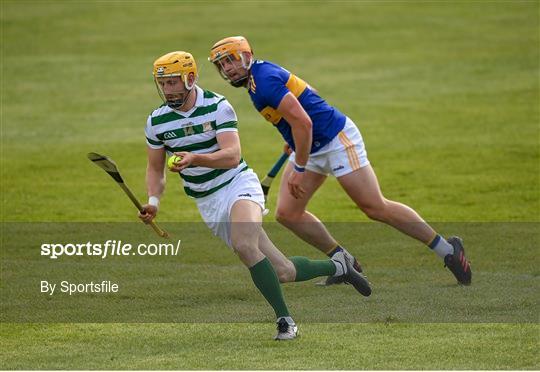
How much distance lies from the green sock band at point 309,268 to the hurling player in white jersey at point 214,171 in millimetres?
11

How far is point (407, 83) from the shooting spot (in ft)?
92.1

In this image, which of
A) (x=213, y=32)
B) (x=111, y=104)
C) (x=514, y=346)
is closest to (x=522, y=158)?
(x=111, y=104)

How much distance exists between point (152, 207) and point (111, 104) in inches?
655

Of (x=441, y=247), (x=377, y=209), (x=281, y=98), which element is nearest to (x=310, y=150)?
(x=281, y=98)

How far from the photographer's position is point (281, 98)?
34.1ft

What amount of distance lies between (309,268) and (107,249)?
425cm

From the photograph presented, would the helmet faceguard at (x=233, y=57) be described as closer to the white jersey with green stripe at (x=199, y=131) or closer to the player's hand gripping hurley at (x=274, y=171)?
the white jersey with green stripe at (x=199, y=131)

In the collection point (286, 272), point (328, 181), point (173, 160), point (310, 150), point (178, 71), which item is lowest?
point (328, 181)

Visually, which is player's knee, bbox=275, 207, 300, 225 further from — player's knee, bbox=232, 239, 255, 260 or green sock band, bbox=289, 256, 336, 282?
player's knee, bbox=232, 239, 255, 260

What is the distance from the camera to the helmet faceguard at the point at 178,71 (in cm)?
959

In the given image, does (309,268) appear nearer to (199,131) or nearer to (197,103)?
(199,131)

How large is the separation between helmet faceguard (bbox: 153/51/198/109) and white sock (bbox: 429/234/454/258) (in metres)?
3.09

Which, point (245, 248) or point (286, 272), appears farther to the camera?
point (286, 272)

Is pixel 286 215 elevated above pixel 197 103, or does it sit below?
below
